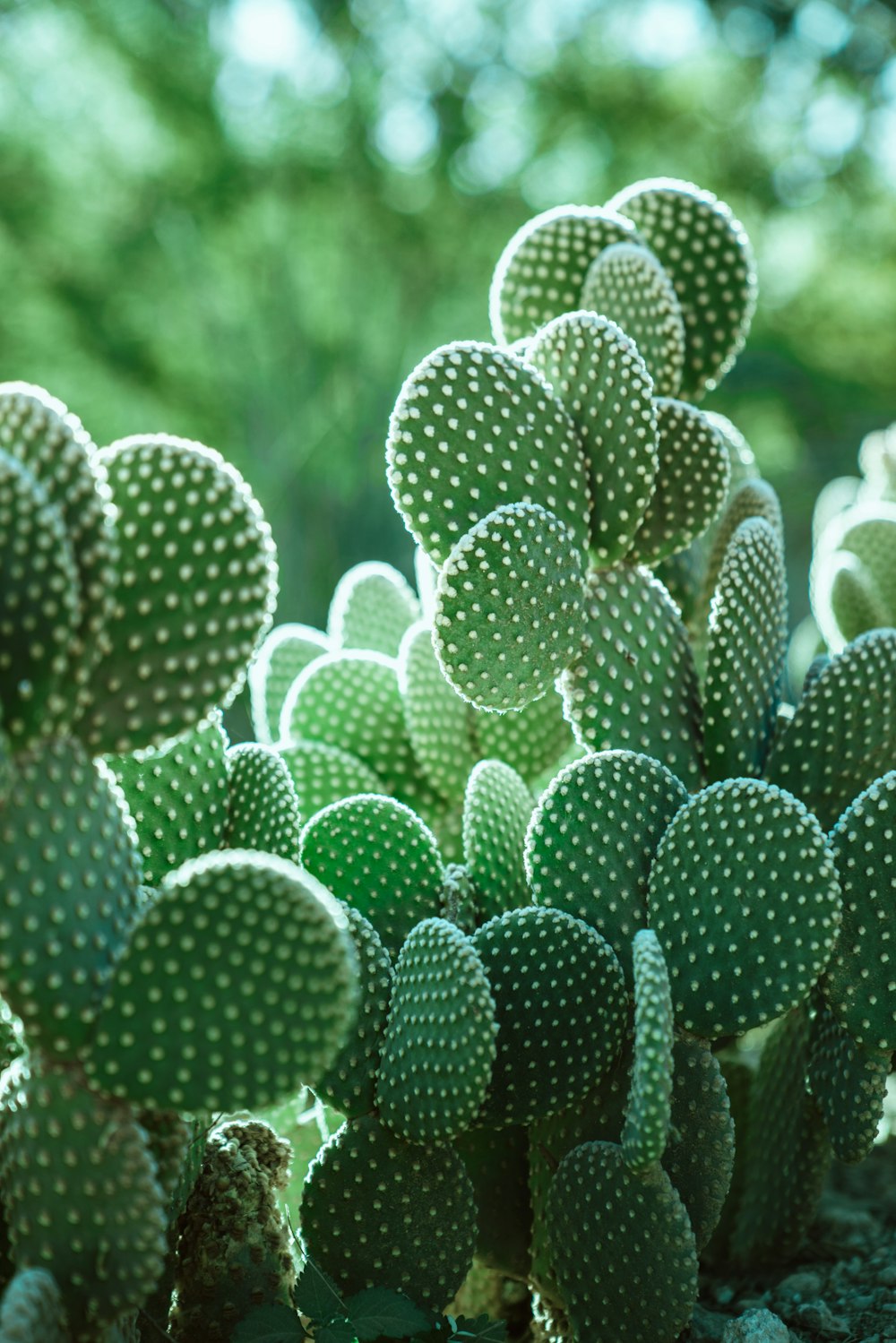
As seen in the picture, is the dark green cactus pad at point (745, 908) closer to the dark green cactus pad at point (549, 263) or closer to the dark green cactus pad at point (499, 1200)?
the dark green cactus pad at point (499, 1200)

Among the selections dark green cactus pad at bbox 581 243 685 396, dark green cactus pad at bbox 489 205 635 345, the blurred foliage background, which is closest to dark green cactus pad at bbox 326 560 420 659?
dark green cactus pad at bbox 489 205 635 345

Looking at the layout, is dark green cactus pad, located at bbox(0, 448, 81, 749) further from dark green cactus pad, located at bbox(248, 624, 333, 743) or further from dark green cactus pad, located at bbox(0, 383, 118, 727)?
dark green cactus pad, located at bbox(248, 624, 333, 743)

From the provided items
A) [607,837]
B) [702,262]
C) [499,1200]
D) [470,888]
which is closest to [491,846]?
[470,888]

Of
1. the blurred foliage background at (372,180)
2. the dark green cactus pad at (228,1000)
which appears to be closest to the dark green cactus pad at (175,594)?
the dark green cactus pad at (228,1000)

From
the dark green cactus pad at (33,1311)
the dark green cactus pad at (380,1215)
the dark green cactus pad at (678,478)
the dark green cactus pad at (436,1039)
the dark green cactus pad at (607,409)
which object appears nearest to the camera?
the dark green cactus pad at (33,1311)

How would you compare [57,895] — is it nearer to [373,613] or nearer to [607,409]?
[607,409]

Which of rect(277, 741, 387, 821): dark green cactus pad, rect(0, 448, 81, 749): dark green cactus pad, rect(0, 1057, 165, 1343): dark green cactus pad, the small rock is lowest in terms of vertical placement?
the small rock
